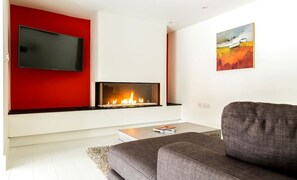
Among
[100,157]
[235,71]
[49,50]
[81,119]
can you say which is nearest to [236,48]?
[235,71]

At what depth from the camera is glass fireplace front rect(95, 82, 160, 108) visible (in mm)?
4031

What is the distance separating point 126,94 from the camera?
4.39 meters

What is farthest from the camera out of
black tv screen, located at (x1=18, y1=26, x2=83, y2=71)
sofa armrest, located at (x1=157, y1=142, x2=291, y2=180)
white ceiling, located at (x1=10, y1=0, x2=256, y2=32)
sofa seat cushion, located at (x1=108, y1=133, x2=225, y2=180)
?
white ceiling, located at (x1=10, y1=0, x2=256, y2=32)

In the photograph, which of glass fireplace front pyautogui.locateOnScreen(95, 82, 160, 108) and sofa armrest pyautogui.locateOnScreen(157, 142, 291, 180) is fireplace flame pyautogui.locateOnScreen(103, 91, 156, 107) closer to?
glass fireplace front pyautogui.locateOnScreen(95, 82, 160, 108)

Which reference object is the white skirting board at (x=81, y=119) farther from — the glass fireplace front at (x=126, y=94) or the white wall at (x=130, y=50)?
the white wall at (x=130, y=50)

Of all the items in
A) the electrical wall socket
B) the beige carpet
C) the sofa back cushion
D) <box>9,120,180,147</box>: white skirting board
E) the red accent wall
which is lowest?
the beige carpet

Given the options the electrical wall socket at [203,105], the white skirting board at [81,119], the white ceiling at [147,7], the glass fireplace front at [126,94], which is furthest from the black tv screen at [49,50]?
the electrical wall socket at [203,105]

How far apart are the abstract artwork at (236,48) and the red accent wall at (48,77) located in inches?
106

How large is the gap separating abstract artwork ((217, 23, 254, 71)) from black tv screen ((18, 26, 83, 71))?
2.70 metres

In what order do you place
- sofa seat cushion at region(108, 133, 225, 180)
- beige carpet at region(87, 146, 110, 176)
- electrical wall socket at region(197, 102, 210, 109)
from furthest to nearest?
electrical wall socket at region(197, 102, 210, 109) → beige carpet at region(87, 146, 110, 176) → sofa seat cushion at region(108, 133, 225, 180)

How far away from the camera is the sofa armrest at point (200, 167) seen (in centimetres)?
66

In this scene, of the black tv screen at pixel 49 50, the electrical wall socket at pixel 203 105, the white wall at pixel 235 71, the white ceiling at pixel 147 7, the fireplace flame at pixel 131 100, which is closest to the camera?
the white wall at pixel 235 71

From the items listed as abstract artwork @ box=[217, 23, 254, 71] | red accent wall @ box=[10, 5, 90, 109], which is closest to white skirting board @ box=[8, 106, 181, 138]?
red accent wall @ box=[10, 5, 90, 109]

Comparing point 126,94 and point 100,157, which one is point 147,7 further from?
point 100,157
